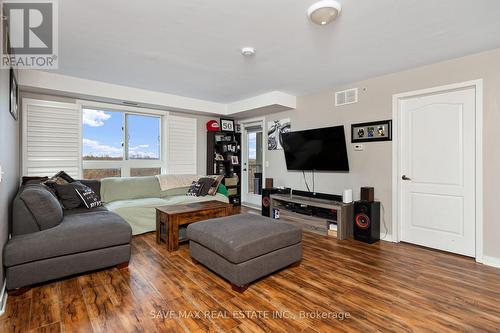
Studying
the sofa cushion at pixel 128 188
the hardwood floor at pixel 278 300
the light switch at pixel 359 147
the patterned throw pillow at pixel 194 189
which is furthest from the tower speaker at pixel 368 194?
the sofa cushion at pixel 128 188

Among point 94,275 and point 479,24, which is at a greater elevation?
point 479,24

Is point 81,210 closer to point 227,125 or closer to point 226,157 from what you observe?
point 226,157

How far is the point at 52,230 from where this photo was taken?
2219 mm

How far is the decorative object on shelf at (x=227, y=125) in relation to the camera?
5.73 metres

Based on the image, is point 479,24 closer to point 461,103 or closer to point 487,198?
point 461,103

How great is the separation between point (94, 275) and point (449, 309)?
10.3 feet

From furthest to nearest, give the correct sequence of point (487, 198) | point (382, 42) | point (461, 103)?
point (461, 103)
point (487, 198)
point (382, 42)

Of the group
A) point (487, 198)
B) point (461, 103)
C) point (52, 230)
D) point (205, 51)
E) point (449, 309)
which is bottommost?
point (449, 309)

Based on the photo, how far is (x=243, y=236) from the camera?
7.25 ft

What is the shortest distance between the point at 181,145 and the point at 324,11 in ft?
13.2

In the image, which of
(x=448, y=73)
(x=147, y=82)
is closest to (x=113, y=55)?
(x=147, y=82)

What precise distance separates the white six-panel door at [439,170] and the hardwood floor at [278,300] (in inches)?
17.4

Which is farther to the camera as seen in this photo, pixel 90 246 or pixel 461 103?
pixel 461 103

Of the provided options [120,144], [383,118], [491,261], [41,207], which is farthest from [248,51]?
[491,261]
